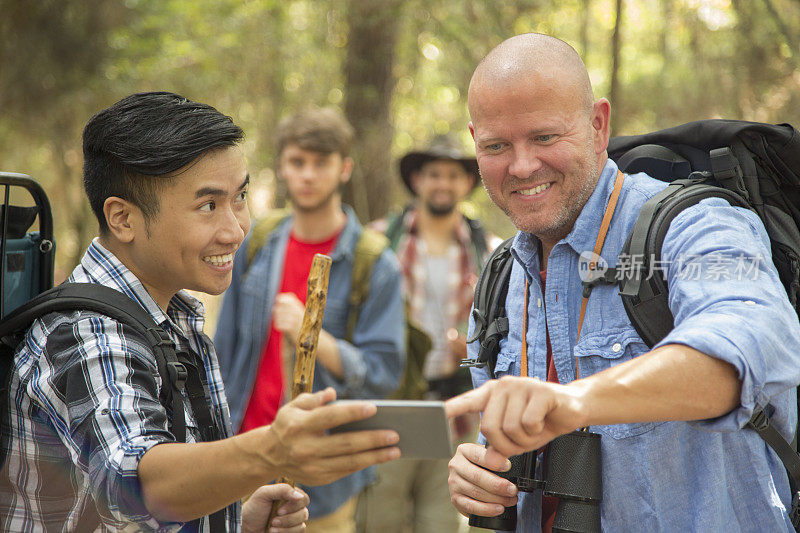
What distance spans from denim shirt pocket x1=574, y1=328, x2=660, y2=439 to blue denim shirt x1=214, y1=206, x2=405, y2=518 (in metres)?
2.49

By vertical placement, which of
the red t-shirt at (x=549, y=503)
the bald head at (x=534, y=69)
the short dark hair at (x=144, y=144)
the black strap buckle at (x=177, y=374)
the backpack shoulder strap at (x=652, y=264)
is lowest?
the red t-shirt at (x=549, y=503)

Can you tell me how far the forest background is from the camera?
694 cm

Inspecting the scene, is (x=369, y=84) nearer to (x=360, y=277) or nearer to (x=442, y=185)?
(x=442, y=185)

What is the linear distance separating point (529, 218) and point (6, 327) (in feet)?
5.29

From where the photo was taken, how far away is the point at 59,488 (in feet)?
6.44

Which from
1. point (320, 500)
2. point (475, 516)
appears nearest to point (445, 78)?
point (320, 500)

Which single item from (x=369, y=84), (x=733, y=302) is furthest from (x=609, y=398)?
(x=369, y=84)

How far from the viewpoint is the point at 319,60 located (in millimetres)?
9375

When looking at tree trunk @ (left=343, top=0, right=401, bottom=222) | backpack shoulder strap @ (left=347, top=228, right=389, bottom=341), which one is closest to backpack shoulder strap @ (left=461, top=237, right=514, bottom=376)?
backpack shoulder strap @ (left=347, top=228, right=389, bottom=341)

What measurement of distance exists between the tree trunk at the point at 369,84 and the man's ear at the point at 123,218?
5656mm

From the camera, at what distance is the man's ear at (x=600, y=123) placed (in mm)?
2576

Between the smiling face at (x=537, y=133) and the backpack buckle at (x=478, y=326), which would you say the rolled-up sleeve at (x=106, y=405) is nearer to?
the backpack buckle at (x=478, y=326)

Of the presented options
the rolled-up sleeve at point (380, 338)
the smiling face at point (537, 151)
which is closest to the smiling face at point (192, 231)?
Result: the smiling face at point (537, 151)

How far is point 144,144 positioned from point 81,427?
31.9 inches
